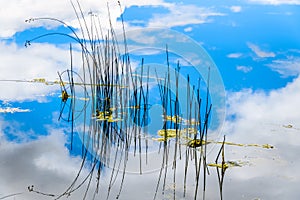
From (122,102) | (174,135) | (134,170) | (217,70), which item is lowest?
(134,170)

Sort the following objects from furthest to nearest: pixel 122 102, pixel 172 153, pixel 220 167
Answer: pixel 122 102, pixel 172 153, pixel 220 167

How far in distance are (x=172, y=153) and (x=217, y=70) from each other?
108 centimetres

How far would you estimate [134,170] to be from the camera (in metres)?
5.17

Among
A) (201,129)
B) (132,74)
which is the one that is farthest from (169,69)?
(201,129)

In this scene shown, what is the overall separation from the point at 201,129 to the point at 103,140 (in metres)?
1.19

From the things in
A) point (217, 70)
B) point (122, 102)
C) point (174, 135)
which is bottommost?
point (174, 135)

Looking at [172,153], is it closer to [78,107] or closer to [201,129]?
[201,129]

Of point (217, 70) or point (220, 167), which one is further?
point (217, 70)

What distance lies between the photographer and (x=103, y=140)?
5.48 meters

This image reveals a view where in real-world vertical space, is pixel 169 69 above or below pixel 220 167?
above

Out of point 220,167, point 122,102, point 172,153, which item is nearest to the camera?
point 220,167

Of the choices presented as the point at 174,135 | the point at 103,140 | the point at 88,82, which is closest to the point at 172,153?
the point at 174,135

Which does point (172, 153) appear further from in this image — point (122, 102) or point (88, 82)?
point (88, 82)

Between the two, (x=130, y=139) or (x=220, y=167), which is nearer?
(x=220, y=167)
